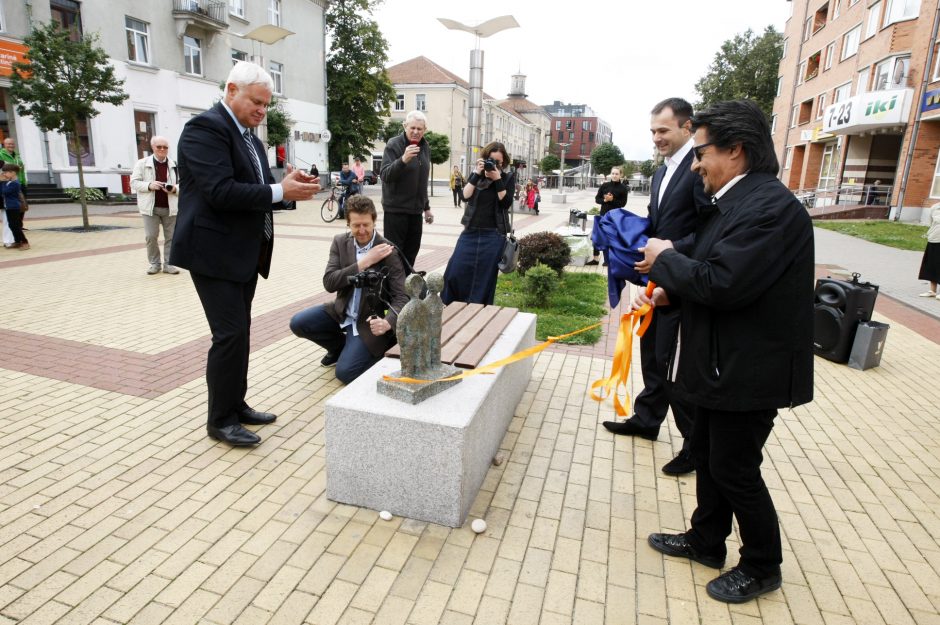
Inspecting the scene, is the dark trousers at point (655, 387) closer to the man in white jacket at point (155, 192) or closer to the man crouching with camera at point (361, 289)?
the man crouching with camera at point (361, 289)

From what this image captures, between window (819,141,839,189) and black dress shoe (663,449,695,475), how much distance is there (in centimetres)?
3417

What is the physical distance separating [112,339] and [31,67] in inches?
389

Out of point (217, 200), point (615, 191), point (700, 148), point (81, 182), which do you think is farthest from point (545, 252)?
point (81, 182)

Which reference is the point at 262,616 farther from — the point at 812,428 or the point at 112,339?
the point at 112,339

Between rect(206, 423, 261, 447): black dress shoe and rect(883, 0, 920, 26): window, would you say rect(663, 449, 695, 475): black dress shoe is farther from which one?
rect(883, 0, 920, 26): window

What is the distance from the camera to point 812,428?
437 centimetres

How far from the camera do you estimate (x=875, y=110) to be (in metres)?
24.4

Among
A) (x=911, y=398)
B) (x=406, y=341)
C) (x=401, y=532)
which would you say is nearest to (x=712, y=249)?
(x=406, y=341)

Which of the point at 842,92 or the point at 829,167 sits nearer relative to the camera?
the point at 842,92

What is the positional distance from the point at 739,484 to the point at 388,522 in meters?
1.68

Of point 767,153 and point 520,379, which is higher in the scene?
point 767,153

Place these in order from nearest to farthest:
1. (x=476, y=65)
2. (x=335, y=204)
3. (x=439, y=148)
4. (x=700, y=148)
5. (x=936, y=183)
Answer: (x=700, y=148), (x=476, y=65), (x=335, y=204), (x=936, y=183), (x=439, y=148)

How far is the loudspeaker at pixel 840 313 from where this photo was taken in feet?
19.2

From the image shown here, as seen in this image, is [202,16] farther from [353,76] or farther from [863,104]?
[863,104]
